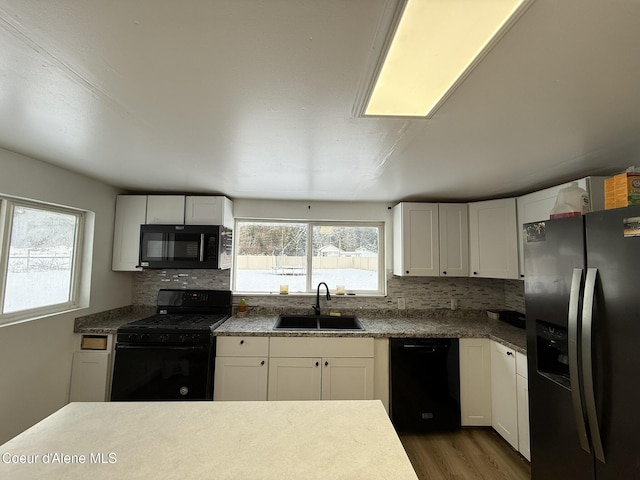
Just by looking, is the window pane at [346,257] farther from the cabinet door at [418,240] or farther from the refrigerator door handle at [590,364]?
the refrigerator door handle at [590,364]

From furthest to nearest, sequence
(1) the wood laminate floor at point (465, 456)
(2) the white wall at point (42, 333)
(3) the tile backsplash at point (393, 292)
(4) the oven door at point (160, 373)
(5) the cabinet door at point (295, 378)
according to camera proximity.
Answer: (3) the tile backsplash at point (393, 292) < (5) the cabinet door at point (295, 378) < (4) the oven door at point (160, 373) < (1) the wood laminate floor at point (465, 456) < (2) the white wall at point (42, 333)

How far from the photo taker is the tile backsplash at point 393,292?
307 cm

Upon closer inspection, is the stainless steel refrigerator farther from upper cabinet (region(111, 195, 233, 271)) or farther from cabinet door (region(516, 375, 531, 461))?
upper cabinet (region(111, 195, 233, 271))

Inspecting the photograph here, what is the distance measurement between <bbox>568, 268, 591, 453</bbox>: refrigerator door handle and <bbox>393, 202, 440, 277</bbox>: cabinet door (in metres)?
1.56

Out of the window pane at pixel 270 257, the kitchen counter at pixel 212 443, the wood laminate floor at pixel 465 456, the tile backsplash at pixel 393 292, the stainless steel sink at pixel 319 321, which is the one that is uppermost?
the window pane at pixel 270 257

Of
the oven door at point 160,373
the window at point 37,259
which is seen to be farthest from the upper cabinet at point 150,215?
the oven door at point 160,373

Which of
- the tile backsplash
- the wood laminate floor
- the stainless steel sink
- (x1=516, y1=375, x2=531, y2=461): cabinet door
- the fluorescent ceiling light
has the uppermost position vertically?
the fluorescent ceiling light

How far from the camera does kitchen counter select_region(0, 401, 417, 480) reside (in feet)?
2.51

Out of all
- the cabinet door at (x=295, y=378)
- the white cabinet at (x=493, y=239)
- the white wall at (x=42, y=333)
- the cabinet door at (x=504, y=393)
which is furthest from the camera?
the white cabinet at (x=493, y=239)

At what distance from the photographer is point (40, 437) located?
883mm

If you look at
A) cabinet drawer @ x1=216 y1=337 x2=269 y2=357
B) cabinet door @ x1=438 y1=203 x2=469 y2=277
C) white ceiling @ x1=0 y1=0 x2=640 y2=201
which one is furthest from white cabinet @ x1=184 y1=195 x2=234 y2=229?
cabinet door @ x1=438 y1=203 x2=469 y2=277

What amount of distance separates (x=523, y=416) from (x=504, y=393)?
235 millimetres

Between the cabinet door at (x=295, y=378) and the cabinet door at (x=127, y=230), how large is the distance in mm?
1771

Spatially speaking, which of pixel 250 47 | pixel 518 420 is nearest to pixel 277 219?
pixel 250 47
